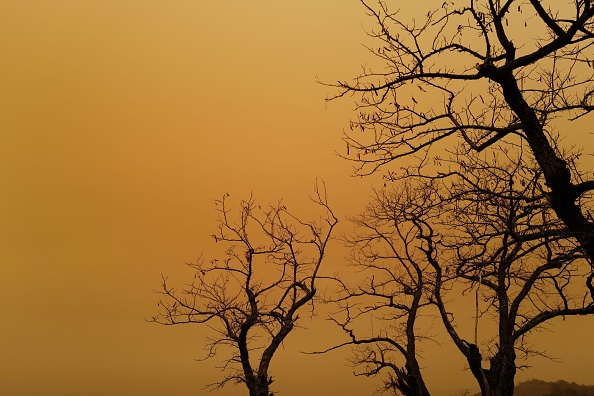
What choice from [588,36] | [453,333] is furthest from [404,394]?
[588,36]

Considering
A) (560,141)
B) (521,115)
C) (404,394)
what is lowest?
(404,394)

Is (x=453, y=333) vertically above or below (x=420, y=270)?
below

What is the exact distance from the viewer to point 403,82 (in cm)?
922

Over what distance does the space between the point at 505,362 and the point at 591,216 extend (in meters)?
7.22

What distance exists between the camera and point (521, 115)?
28.6 feet

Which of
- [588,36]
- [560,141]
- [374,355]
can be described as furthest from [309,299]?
[588,36]

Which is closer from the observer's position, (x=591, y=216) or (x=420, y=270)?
(x=591, y=216)

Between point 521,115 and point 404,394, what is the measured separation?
10.7 m

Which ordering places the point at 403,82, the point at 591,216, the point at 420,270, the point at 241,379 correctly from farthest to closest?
the point at 420,270 → the point at 241,379 → the point at 403,82 → the point at 591,216

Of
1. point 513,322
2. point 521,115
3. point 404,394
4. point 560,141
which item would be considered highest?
point 560,141

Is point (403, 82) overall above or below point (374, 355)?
above

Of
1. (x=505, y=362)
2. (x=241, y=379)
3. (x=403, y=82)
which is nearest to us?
(x=403, y=82)

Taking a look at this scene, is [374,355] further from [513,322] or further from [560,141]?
[560,141]

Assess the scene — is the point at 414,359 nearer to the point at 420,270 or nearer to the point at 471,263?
the point at 420,270
